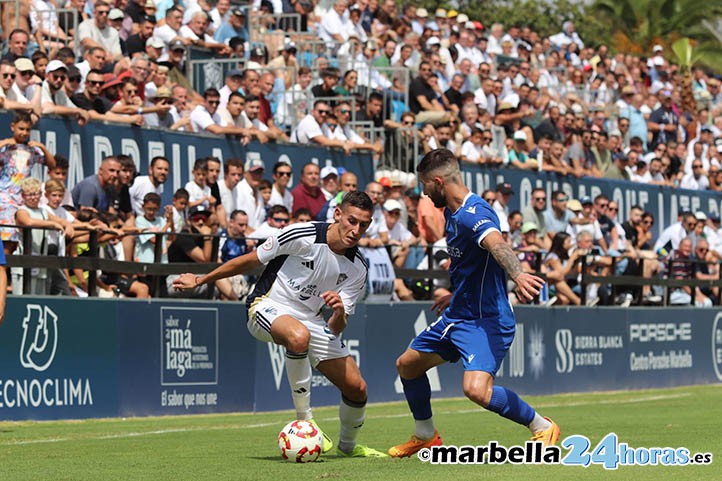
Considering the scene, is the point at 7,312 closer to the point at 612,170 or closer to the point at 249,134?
the point at 249,134

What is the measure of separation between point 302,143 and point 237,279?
3398mm

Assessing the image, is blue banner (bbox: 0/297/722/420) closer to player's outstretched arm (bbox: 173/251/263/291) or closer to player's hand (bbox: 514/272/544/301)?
player's outstretched arm (bbox: 173/251/263/291)

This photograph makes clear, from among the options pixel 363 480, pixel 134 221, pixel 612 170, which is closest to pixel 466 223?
pixel 363 480

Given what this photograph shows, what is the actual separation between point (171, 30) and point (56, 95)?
5105 mm

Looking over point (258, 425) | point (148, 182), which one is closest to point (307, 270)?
point (258, 425)

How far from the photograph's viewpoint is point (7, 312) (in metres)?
15.1

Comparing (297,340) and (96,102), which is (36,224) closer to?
(96,102)

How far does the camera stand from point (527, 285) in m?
9.23

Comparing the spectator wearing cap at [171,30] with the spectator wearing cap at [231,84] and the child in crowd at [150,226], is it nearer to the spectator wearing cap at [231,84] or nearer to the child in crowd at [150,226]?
the spectator wearing cap at [231,84]

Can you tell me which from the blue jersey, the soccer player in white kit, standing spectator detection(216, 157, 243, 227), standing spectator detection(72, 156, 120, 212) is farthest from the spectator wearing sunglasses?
the blue jersey

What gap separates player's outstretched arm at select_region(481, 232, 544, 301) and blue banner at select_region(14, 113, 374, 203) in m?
7.43

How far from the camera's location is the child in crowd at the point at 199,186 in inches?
710

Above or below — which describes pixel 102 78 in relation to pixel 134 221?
above

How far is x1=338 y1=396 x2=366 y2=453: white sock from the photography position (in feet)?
35.9
